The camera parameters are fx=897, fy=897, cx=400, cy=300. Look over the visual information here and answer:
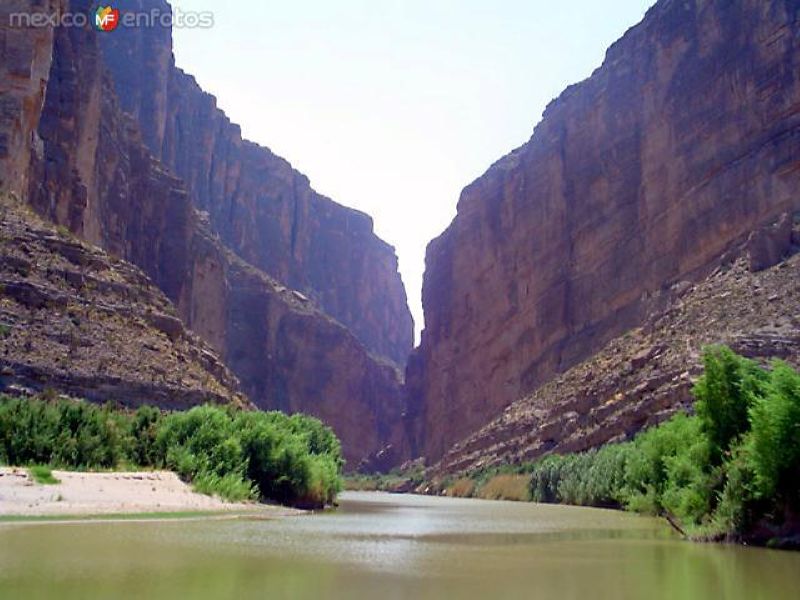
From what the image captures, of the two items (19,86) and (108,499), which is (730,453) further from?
(19,86)

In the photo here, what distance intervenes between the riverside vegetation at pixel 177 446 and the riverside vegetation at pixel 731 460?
1484cm

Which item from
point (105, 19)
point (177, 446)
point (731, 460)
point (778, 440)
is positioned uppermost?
point (105, 19)

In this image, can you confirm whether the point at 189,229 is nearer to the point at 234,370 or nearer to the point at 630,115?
the point at 234,370

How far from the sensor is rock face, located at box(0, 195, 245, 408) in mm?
37844

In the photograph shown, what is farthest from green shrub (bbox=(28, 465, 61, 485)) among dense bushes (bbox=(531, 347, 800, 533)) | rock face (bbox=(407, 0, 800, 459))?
rock face (bbox=(407, 0, 800, 459))

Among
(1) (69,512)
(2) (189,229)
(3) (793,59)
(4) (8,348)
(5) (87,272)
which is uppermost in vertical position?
(3) (793,59)

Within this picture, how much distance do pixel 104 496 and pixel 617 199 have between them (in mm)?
69311

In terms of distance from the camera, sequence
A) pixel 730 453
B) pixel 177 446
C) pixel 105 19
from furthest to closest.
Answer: pixel 105 19, pixel 177 446, pixel 730 453

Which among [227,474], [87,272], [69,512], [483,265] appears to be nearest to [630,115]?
[483,265]

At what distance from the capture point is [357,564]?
651 inches

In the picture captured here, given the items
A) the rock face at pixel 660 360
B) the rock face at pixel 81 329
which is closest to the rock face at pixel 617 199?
the rock face at pixel 660 360

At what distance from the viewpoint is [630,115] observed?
8806 cm

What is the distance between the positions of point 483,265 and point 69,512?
9554 cm

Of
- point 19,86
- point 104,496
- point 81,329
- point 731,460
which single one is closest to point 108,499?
point 104,496
